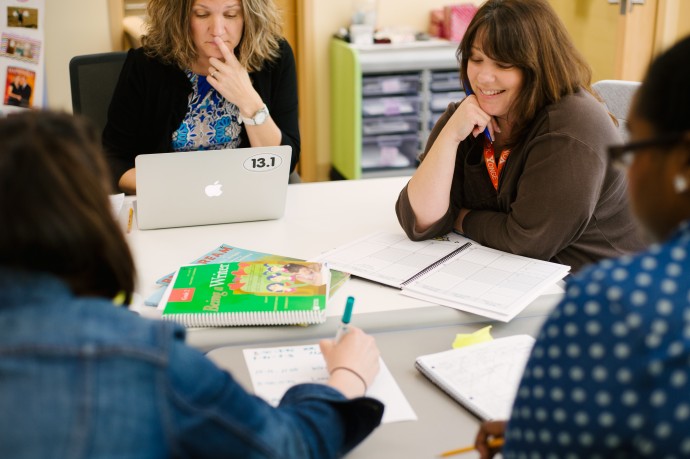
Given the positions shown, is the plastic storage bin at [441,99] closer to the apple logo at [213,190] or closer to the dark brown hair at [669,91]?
the apple logo at [213,190]

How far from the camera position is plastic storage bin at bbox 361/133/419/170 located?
4.20 metres

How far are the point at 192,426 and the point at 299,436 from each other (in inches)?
8.2

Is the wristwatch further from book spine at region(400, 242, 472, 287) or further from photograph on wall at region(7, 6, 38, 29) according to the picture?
photograph on wall at region(7, 6, 38, 29)

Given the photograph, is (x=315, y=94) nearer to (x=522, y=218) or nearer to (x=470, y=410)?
(x=522, y=218)

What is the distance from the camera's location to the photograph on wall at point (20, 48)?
327cm

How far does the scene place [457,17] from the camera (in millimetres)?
4070

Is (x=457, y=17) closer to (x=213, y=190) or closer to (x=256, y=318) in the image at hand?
(x=213, y=190)

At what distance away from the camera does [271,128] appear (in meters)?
2.24

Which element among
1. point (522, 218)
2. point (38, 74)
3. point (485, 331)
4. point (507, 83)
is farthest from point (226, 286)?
point (38, 74)

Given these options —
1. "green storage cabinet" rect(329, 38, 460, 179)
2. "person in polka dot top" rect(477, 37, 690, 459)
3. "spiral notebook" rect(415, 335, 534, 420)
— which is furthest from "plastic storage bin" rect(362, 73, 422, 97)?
"person in polka dot top" rect(477, 37, 690, 459)

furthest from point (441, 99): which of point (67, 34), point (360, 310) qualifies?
point (360, 310)

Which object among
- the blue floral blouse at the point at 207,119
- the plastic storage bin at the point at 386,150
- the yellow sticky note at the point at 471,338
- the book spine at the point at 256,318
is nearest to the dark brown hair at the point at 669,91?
the yellow sticky note at the point at 471,338

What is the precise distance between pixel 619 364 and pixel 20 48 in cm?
313

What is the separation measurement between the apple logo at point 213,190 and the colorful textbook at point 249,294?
307 millimetres
